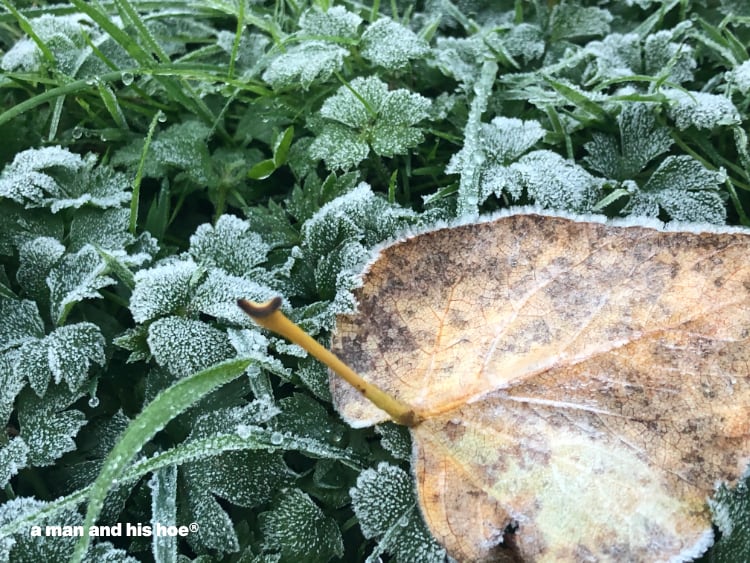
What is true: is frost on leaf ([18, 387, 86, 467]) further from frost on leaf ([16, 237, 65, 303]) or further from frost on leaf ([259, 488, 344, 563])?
frost on leaf ([259, 488, 344, 563])

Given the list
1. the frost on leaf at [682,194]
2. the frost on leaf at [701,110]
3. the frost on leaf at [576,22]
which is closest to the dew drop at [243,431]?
the frost on leaf at [682,194]

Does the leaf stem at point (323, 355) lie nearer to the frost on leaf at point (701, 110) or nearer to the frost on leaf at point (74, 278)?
the frost on leaf at point (74, 278)

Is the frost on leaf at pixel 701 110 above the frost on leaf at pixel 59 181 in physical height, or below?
above

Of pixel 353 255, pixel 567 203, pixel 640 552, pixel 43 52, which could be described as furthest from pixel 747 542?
pixel 43 52

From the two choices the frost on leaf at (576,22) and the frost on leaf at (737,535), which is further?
the frost on leaf at (576,22)

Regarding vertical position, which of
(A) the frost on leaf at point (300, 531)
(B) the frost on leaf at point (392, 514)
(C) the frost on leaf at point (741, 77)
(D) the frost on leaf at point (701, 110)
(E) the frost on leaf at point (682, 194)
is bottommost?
(A) the frost on leaf at point (300, 531)

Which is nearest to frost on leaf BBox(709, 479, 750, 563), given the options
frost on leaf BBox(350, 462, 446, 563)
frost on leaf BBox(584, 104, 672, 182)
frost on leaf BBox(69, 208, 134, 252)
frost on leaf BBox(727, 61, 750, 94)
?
frost on leaf BBox(350, 462, 446, 563)

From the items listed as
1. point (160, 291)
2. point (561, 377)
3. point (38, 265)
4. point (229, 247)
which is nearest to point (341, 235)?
point (229, 247)
